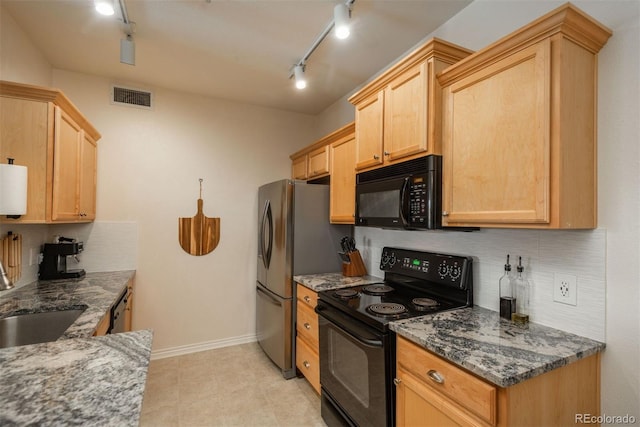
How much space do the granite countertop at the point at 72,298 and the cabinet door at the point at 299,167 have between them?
194cm

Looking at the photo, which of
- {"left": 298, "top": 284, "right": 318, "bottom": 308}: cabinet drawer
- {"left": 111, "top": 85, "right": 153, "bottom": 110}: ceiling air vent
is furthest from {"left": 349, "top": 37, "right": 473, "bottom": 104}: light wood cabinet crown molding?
{"left": 111, "top": 85, "right": 153, "bottom": 110}: ceiling air vent

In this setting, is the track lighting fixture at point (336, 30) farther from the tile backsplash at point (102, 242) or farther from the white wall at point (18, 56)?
the tile backsplash at point (102, 242)

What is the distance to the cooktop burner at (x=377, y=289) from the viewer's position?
2.13 meters

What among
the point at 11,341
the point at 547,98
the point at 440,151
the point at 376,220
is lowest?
the point at 11,341

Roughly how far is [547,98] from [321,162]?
6.62 feet

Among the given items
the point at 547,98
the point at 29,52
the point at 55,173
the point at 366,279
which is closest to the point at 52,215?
the point at 55,173

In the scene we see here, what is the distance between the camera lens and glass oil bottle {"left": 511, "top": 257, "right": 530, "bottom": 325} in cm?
153

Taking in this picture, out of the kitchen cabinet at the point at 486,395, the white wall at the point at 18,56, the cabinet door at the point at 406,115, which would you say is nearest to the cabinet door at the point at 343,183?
the cabinet door at the point at 406,115

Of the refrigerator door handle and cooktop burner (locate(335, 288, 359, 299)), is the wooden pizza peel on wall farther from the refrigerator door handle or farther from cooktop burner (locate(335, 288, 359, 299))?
cooktop burner (locate(335, 288, 359, 299))

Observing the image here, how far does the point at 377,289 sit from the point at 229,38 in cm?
211

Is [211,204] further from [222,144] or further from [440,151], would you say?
[440,151]

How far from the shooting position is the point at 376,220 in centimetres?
204

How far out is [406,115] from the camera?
1.81 metres

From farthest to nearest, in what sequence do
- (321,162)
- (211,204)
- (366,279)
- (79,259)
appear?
(211,204) → (321,162) → (79,259) → (366,279)
